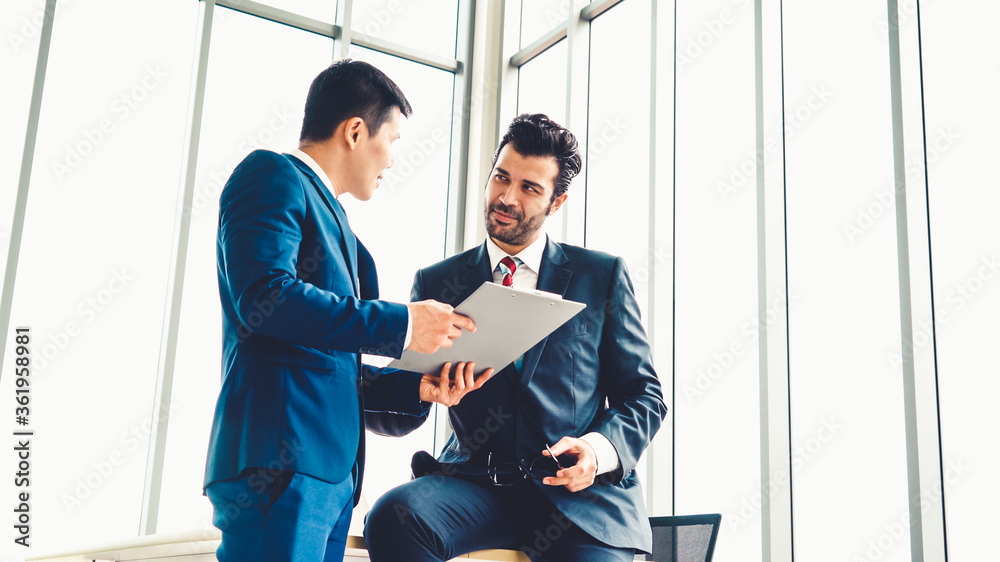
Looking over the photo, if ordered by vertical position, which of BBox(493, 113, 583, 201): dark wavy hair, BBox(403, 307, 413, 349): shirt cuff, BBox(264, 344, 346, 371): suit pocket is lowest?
BBox(264, 344, 346, 371): suit pocket

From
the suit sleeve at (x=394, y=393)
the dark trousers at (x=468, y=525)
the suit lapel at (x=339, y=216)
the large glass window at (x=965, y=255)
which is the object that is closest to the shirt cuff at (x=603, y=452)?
the dark trousers at (x=468, y=525)

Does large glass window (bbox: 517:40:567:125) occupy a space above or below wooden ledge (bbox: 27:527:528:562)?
above

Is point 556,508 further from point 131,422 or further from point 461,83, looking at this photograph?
point 461,83

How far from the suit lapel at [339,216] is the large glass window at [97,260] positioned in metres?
2.85

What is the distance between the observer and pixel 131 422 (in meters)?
3.97

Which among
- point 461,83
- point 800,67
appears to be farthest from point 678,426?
point 461,83

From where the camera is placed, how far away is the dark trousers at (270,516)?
4.03ft

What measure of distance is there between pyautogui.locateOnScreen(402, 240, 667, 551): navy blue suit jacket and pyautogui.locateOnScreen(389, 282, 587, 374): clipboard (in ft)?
0.59

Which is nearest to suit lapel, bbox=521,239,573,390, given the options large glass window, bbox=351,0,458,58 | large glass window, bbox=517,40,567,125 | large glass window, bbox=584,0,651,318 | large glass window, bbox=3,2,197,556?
large glass window, bbox=584,0,651,318

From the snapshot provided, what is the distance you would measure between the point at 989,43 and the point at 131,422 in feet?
12.6

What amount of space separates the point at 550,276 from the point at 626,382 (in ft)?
1.06

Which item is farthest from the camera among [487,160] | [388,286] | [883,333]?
[487,160]

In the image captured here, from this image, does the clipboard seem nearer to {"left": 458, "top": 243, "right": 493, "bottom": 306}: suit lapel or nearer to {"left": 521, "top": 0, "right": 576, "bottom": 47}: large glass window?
{"left": 458, "top": 243, "right": 493, "bottom": 306}: suit lapel

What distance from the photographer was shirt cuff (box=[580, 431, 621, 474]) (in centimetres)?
172
